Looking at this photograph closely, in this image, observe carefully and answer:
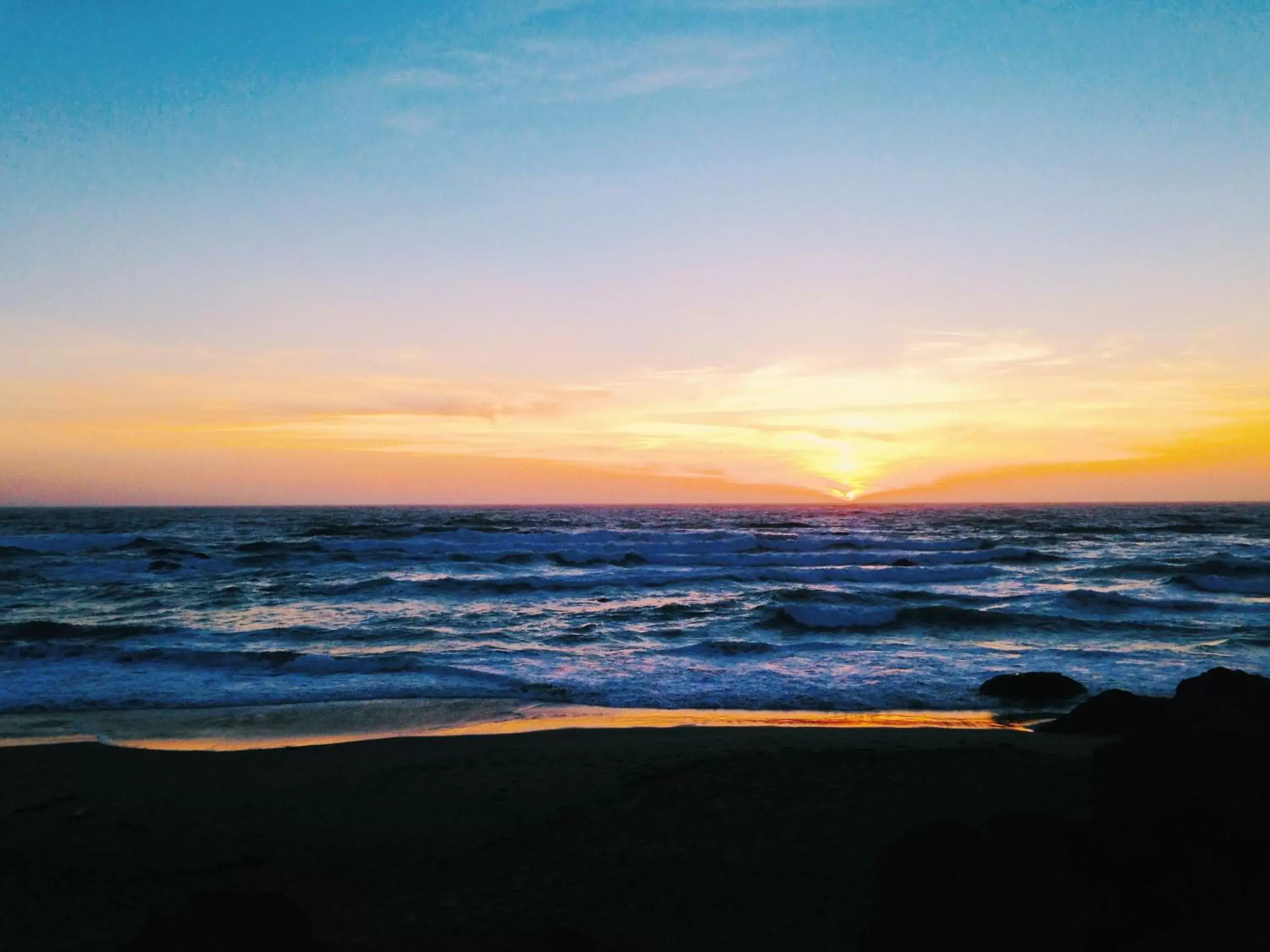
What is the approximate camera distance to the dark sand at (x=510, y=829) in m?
4.74

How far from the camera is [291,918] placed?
144 inches

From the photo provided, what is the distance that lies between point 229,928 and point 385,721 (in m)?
6.89

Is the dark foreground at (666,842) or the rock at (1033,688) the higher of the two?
the dark foreground at (666,842)

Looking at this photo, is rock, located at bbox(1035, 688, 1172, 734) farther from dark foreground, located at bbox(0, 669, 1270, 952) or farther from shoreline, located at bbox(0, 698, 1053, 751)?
shoreline, located at bbox(0, 698, 1053, 751)

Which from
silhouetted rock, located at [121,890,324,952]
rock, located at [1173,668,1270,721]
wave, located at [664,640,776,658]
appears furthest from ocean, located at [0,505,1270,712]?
silhouetted rock, located at [121,890,324,952]

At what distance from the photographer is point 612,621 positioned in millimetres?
19172

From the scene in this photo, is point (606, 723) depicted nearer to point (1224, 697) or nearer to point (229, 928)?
point (1224, 697)

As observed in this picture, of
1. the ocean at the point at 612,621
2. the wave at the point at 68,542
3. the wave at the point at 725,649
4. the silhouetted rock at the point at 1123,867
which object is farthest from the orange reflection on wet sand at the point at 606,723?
the wave at the point at 68,542

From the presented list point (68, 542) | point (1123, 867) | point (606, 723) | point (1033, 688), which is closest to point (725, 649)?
point (1033, 688)

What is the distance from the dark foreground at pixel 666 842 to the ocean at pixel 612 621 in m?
3.50

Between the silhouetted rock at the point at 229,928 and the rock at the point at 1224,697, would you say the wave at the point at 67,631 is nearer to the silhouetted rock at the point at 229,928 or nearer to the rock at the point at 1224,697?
the silhouetted rock at the point at 229,928

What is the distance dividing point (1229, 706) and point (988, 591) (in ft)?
72.9

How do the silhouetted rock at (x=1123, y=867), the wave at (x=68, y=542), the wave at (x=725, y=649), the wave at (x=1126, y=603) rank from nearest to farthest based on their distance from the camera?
1. the silhouetted rock at (x=1123, y=867)
2. the wave at (x=725, y=649)
3. the wave at (x=1126, y=603)
4. the wave at (x=68, y=542)

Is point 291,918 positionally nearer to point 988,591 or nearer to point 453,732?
point 453,732
